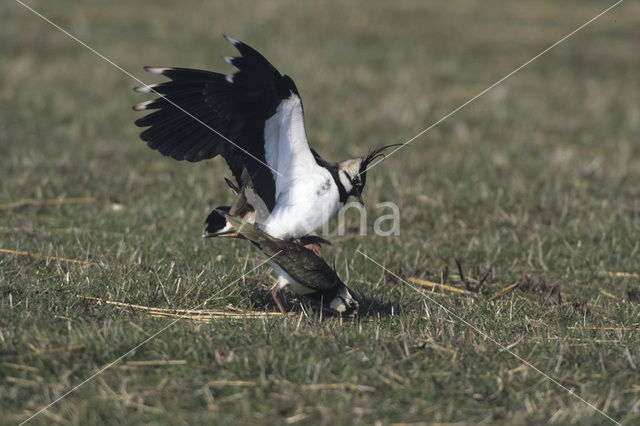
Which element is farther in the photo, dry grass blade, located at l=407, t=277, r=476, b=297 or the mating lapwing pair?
dry grass blade, located at l=407, t=277, r=476, b=297

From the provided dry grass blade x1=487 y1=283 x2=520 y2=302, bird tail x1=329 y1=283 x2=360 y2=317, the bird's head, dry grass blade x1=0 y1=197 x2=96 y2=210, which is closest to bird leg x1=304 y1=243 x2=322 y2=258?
bird tail x1=329 y1=283 x2=360 y2=317

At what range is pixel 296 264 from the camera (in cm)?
399

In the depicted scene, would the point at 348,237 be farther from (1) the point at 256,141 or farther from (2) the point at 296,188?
(1) the point at 256,141

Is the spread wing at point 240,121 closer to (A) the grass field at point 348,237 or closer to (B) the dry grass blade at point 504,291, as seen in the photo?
(A) the grass field at point 348,237

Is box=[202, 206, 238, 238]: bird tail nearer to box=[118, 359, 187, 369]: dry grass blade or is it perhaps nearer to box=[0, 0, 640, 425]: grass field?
box=[0, 0, 640, 425]: grass field

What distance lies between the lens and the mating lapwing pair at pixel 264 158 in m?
3.92

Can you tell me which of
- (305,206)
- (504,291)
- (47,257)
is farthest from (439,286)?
(47,257)

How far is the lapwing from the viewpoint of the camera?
3.98 m

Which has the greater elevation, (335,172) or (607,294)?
(335,172)

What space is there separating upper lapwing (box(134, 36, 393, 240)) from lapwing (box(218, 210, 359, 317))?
148mm

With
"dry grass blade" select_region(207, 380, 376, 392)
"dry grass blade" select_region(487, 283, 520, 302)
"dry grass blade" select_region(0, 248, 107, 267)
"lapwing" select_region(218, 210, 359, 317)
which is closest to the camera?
"dry grass blade" select_region(207, 380, 376, 392)

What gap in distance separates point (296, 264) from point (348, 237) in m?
1.99

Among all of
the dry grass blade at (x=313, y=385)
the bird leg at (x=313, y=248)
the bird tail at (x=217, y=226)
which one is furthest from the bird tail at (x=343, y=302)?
the dry grass blade at (x=313, y=385)

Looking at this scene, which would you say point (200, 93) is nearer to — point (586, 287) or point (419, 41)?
point (586, 287)
